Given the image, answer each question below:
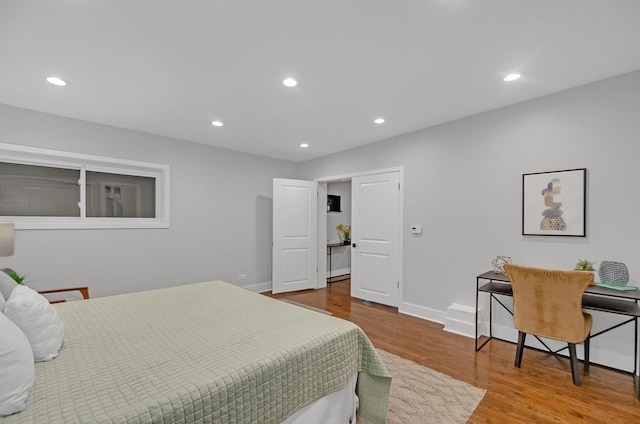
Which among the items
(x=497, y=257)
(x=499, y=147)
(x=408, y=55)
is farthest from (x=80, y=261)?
(x=499, y=147)

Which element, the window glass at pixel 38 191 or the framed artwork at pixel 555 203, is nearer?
the framed artwork at pixel 555 203

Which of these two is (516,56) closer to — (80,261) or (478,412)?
(478,412)

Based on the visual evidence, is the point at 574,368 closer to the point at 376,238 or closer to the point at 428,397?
the point at 428,397

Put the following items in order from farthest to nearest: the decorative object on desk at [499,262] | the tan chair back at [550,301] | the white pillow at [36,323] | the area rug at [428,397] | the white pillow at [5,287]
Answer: the decorative object on desk at [499,262] < the tan chair back at [550,301] < the area rug at [428,397] < the white pillow at [5,287] < the white pillow at [36,323]

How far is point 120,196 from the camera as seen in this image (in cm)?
384

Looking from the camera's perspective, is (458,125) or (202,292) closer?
(202,292)

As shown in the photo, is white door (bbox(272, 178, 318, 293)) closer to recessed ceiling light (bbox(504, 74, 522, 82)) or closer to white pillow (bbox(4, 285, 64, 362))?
recessed ceiling light (bbox(504, 74, 522, 82))

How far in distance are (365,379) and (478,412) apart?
33.1 inches

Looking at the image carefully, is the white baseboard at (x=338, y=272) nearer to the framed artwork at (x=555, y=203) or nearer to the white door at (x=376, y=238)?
the white door at (x=376, y=238)

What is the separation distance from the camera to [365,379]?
1.79 m

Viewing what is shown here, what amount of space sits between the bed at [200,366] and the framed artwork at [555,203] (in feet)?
7.52

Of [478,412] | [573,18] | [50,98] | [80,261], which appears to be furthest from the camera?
[80,261]

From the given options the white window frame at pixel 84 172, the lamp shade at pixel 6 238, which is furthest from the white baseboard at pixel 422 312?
the lamp shade at pixel 6 238

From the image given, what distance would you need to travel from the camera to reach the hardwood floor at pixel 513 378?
1875 millimetres
